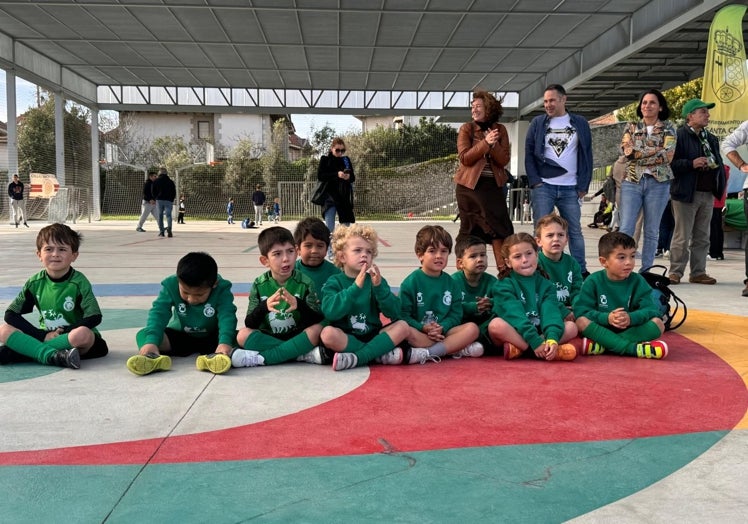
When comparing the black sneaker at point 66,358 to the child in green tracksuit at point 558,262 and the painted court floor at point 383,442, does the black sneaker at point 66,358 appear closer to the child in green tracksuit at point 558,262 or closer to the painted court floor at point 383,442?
the painted court floor at point 383,442

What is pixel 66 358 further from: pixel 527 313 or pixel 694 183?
pixel 694 183

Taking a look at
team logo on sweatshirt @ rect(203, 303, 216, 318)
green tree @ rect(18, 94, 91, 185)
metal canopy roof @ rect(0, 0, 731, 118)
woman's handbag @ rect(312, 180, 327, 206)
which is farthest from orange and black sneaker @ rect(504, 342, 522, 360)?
green tree @ rect(18, 94, 91, 185)

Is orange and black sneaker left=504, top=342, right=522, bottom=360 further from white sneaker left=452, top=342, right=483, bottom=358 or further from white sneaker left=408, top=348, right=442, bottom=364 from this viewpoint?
white sneaker left=408, top=348, right=442, bottom=364

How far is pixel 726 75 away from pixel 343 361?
1016cm

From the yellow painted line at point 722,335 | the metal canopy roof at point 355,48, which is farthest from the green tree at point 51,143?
the yellow painted line at point 722,335

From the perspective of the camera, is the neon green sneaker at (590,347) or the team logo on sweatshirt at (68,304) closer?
A: the team logo on sweatshirt at (68,304)

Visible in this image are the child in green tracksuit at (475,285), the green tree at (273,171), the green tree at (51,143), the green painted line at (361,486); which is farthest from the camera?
the green tree at (273,171)

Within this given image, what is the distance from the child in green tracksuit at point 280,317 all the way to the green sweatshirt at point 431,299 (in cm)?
54

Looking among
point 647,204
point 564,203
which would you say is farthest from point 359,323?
point 647,204

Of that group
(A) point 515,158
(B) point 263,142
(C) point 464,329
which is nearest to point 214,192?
(B) point 263,142

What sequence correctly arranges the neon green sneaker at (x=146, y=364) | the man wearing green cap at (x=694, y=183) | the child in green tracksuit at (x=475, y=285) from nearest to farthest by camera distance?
the neon green sneaker at (x=146, y=364)
the child in green tracksuit at (x=475, y=285)
the man wearing green cap at (x=694, y=183)

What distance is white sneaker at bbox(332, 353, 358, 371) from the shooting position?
11.5ft

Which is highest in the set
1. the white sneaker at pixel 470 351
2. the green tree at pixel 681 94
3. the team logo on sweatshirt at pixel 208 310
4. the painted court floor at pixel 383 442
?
the green tree at pixel 681 94

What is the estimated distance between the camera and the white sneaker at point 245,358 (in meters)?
3.54
